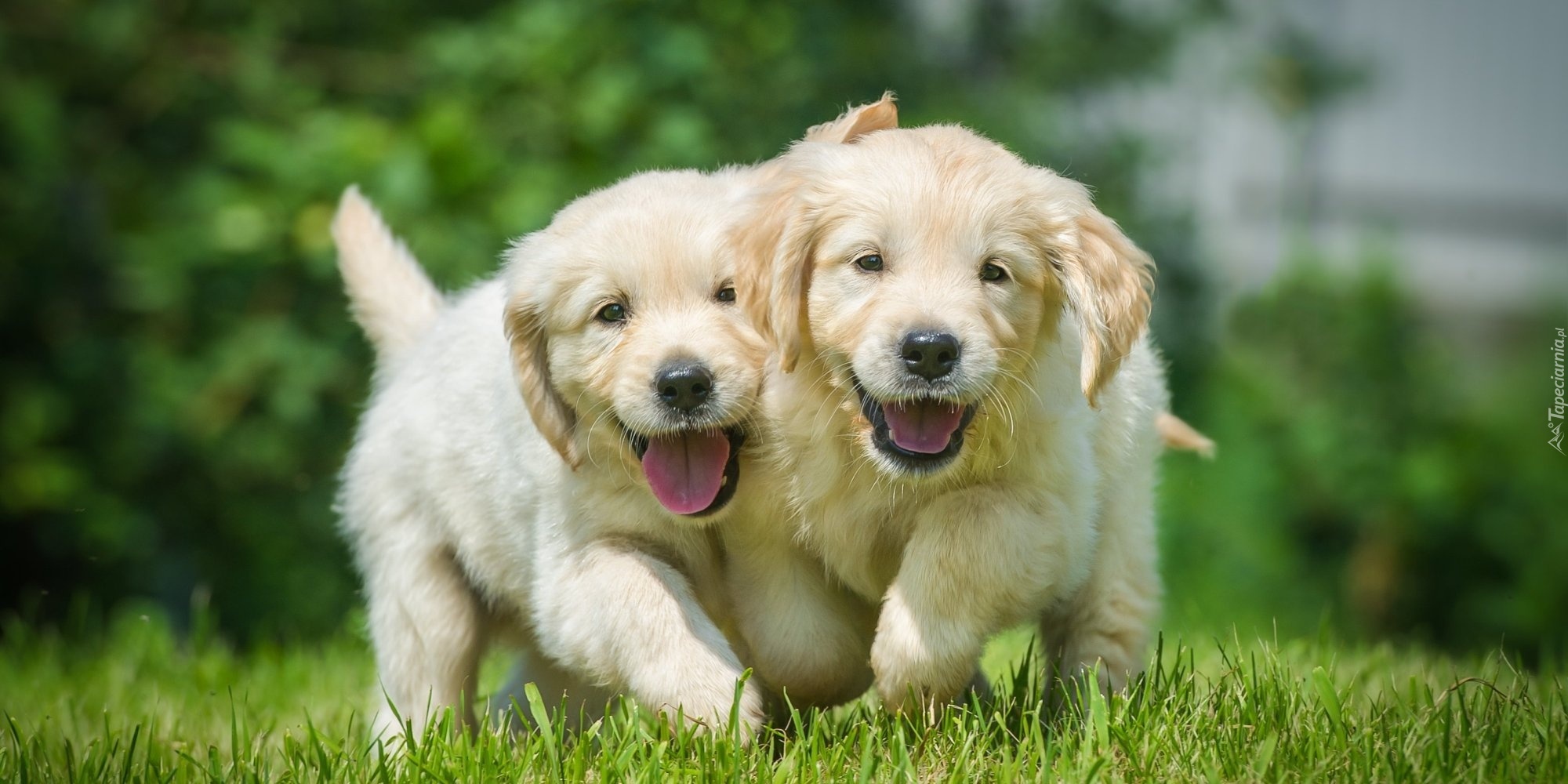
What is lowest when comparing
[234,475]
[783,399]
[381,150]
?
[234,475]

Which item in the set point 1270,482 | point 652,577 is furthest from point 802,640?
point 1270,482

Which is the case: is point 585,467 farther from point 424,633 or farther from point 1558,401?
point 1558,401

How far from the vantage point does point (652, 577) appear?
3367mm

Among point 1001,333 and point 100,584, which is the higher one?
point 1001,333

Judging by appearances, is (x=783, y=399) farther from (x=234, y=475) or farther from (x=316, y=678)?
(x=234, y=475)

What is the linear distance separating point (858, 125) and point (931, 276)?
69 cm

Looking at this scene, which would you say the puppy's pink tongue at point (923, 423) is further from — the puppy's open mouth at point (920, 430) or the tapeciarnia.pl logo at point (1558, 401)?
the tapeciarnia.pl logo at point (1558, 401)

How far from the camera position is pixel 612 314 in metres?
3.55

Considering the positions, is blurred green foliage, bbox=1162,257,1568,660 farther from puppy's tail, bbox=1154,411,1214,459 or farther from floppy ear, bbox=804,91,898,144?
floppy ear, bbox=804,91,898,144

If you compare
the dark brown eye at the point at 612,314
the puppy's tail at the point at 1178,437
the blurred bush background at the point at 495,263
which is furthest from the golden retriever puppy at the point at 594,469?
the blurred bush background at the point at 495,263

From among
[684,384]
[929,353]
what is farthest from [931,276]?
[684,384]

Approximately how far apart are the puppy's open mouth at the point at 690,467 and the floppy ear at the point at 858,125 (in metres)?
0.77

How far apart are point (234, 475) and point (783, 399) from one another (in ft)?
17.2

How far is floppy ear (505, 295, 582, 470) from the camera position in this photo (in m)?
3.59
